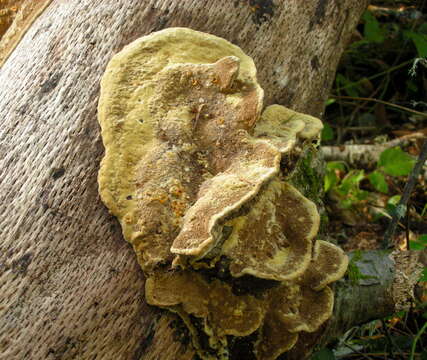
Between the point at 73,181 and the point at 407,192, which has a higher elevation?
the point at 73,181

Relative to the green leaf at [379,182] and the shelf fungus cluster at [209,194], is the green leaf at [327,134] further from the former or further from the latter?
the shelf fungus cluster at [209,194]

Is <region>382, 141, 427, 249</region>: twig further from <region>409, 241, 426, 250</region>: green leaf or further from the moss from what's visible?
the moss

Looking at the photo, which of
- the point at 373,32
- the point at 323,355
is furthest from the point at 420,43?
the point at 323,355

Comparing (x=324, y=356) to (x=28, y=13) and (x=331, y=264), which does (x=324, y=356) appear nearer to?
(x=331, y=264)

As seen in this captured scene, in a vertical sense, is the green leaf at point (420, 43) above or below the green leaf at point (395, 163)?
above

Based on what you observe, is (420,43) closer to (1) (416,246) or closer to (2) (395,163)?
(2) (395,163)

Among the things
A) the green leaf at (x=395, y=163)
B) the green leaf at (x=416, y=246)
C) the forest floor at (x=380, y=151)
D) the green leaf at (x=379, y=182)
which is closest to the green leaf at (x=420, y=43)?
the forest floor at (x=380, y=151)
